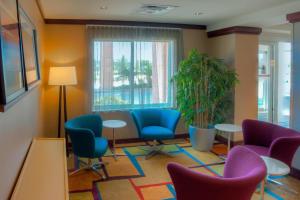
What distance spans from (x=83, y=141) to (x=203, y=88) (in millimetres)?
2302

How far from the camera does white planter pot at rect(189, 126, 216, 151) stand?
16.1ft

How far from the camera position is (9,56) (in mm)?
1503

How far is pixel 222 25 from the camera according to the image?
5.27 m

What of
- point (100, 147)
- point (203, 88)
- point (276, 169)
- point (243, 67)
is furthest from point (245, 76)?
point (100, 147)

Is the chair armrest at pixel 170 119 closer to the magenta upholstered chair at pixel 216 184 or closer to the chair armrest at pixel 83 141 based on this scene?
the chair armrest at pixel 83 141

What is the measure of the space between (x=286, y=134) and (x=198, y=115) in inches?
65.9

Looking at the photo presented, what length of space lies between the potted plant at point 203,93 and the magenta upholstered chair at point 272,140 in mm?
949

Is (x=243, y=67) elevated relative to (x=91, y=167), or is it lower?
elevated

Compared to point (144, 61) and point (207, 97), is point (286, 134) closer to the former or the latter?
point (207, 97)

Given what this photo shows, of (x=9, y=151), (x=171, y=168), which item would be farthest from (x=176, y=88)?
(x=9, y=151)

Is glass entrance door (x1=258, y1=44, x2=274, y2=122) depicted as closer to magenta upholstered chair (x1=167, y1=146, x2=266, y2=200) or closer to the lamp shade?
the lamp shade

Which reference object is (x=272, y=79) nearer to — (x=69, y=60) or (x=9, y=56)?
(x=69, y=60)

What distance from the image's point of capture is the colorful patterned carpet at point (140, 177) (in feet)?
11.0

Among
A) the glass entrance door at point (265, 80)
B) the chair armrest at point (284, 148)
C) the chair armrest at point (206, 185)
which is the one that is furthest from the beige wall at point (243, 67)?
the chair armrest at point (206, 185)
